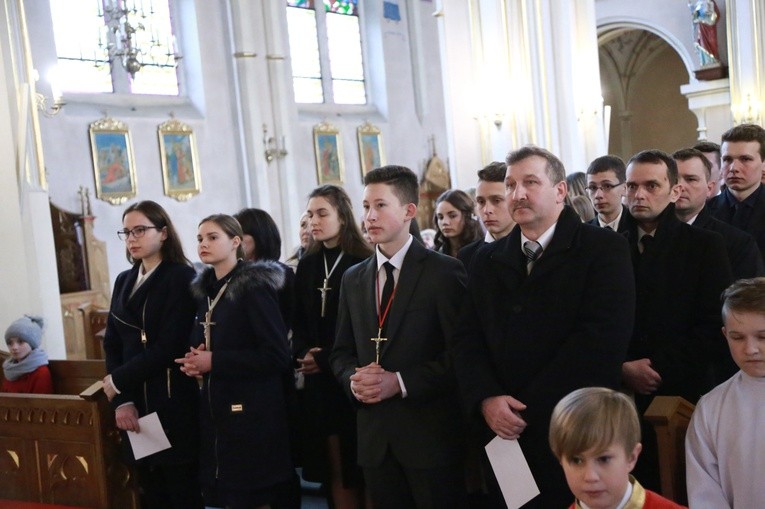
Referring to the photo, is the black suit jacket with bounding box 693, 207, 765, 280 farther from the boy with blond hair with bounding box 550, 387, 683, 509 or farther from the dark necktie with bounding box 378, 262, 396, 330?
the boy with blond hair with bounding box 550, 387, 683, 509

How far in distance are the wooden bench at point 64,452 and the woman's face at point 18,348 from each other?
102cm

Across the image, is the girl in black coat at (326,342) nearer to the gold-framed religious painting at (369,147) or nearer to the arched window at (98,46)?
the arched window at (98,46)

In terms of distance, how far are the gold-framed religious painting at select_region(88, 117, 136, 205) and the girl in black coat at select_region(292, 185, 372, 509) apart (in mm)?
8717

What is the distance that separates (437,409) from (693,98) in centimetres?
1463

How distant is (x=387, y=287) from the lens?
341 centimetres

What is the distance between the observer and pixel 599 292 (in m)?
2.86

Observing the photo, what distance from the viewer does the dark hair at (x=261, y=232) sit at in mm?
4586

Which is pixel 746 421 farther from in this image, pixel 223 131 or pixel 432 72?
pixel 432 72

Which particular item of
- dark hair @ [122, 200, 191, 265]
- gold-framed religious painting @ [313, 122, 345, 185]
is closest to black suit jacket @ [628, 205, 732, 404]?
dark hair @ [122, 200, 191, 265]

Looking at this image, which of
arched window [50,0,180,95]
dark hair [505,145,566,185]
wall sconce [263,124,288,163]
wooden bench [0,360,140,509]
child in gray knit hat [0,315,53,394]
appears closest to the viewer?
dark hair [505,145,566,185]

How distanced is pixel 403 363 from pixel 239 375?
0.89m

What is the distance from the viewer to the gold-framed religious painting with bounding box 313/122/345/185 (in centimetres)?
1559

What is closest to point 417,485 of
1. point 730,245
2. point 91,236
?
point 730,245

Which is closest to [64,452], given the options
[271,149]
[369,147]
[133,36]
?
[133,36]
